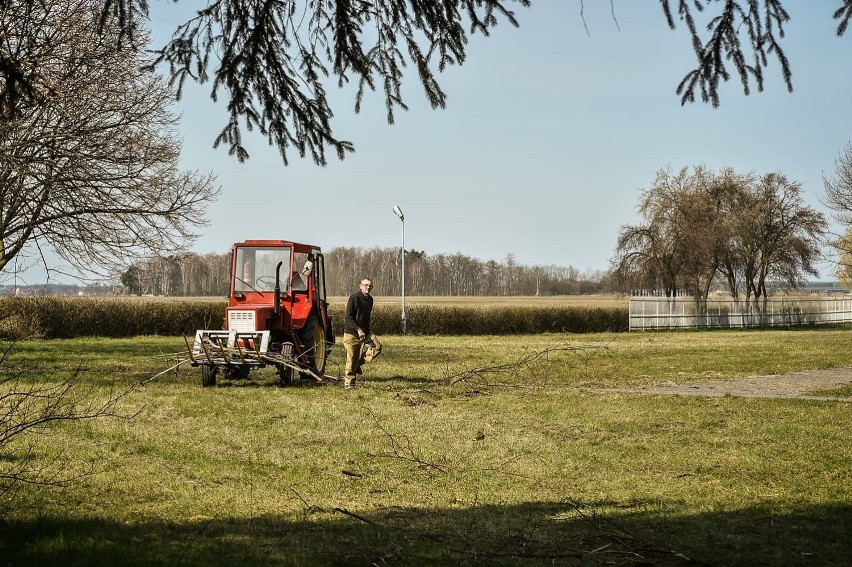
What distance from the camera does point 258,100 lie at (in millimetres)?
6527

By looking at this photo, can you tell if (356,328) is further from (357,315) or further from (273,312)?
(273,312)

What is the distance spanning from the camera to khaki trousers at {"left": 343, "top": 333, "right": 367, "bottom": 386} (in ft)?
48.5

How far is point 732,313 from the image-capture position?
48.0 m

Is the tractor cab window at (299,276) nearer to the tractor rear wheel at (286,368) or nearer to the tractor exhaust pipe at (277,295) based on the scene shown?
the tractor exhaust pipe at (277,295)

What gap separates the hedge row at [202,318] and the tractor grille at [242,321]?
52.1 ft

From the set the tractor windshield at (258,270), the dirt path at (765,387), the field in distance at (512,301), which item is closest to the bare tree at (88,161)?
the tractor windshield at (258,270)

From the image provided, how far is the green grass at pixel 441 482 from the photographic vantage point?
18.3 feet

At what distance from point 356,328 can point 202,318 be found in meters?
23.9

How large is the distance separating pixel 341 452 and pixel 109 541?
12.1ft

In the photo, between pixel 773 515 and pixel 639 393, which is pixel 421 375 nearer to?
pixel 639 393

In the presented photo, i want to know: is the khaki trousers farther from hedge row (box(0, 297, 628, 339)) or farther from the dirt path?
hedge row (box(0, 297, 628, 339))

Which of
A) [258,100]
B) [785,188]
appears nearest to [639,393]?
[258,100]

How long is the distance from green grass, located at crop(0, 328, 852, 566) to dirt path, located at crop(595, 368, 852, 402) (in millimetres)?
1099

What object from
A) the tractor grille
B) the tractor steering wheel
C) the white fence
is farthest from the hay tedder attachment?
the white fence
